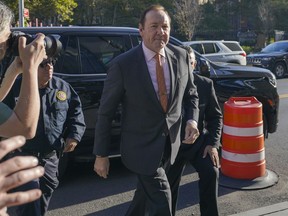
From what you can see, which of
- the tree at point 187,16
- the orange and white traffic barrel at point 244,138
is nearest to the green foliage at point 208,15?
the tree at point 187,16

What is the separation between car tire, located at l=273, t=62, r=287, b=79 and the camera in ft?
60.4

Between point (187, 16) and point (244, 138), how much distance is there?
34.8 m

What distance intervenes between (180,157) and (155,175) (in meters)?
0.67

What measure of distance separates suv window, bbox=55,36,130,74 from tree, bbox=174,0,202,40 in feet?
110

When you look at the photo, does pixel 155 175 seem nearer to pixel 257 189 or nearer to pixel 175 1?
pixel 257 189

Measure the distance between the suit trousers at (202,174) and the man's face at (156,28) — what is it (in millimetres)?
1045

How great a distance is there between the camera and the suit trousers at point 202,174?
147 inches

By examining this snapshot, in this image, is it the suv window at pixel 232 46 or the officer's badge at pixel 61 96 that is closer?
the officer's badge at pixel 61 96

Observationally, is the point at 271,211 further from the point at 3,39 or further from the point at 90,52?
the point at 3,39

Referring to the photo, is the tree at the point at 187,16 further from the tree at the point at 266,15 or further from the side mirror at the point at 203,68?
the side mirror at the point at 203,68

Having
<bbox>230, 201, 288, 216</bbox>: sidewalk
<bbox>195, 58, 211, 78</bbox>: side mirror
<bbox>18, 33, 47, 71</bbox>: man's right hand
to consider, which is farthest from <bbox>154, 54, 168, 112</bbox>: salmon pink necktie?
<bbox>195, 58, 211, 78</bbox>: side mirror

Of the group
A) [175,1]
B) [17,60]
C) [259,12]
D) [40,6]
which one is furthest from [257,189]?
[259,12]

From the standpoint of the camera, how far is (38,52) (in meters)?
1.95

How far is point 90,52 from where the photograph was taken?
205 inches
